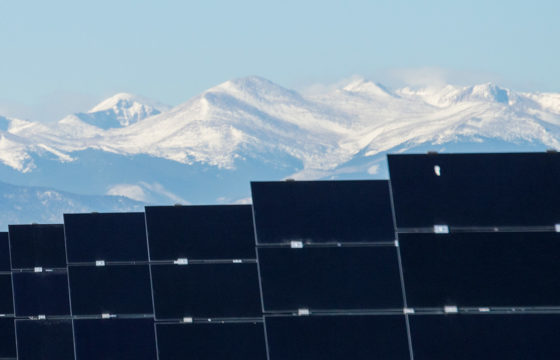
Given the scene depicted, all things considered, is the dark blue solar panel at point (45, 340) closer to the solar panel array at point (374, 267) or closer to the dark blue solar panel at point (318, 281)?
the solar panel array at point (374, 267)

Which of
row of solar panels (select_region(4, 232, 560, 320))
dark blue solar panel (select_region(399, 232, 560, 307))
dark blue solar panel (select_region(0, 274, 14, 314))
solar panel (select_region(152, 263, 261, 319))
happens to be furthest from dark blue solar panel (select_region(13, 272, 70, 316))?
dark blue solar panel (select_region(399, 232, 560, 307))

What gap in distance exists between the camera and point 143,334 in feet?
77.7

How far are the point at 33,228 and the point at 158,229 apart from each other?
7557 millimetres

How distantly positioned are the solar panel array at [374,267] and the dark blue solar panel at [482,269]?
0.01 metres

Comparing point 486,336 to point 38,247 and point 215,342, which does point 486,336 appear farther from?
point 38,247

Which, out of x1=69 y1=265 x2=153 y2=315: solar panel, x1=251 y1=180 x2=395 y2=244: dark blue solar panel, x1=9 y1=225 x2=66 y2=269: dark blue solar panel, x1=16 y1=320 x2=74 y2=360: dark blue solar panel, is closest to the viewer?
x1=251 y1=180 x2=395 y2=244: dark blue solar panel

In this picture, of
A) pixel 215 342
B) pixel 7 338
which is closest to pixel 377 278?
pixel 215 342

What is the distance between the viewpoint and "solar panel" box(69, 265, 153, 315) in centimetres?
2384

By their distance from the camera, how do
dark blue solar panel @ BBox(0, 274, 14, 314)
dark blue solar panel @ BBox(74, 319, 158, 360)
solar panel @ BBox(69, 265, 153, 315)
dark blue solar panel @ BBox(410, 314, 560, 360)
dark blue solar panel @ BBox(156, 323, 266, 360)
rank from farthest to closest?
dark blue solar panel @ BBox(0, 274, 14, 314), solar panel @ BBox(69, 265, 153, 315), dark blue solar panel @ BBox(74, 319, 158, 360), dark blue solar panel @ BBox(156, 323, 266, 360), dark blue solar panel @ BBox(410, 314, 560, 360)

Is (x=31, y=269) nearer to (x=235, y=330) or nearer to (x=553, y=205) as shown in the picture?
(x=235, y=330)

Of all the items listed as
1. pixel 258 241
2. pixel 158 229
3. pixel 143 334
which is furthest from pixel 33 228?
pixel 258 241

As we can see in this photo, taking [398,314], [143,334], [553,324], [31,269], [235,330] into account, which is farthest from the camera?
[31,269]

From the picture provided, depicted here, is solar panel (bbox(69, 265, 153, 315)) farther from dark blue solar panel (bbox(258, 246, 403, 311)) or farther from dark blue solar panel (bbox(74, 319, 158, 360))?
Answer: dark blue solar panel (bbox(258, 246, 403, 311))

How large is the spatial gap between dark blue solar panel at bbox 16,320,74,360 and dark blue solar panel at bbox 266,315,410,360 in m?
10.2
